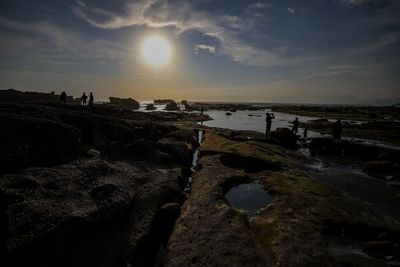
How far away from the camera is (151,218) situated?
44.0 feet

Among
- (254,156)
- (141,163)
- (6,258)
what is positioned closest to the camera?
(6,258)

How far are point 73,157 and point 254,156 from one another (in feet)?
52.9

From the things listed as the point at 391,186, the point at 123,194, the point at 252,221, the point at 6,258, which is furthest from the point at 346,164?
the point at 6,258

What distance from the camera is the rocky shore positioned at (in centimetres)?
1005

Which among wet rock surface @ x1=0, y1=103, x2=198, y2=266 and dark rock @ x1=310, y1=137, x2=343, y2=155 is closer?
wet rock surface @ x1=0, y1=103, x2=198, y2=266

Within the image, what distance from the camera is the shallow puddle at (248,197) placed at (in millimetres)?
16078

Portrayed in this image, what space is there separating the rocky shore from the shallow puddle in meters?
0.50

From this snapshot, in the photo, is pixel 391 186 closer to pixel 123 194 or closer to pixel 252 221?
pixel 252 221

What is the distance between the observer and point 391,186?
21531 millimetres

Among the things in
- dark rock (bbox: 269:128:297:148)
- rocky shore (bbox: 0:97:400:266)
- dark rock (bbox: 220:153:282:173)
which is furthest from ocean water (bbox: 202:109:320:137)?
rocky shore (bbox: 0:97:400:266)

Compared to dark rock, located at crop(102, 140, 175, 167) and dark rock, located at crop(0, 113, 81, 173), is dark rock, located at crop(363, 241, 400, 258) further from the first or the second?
dark rock, located at crop(0, 113, 81, 173)

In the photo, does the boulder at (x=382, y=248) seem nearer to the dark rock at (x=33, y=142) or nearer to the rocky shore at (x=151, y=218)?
the rocky shore at (x=151, y=218)

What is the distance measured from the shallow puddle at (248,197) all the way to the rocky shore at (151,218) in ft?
1.65

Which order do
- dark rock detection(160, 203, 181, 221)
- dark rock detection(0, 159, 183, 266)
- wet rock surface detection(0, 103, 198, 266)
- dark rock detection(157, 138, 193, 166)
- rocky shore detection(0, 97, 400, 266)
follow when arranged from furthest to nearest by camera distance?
dark rock detection(157, 138, 193, 166)
dark rock detection(160, 203, 181, 221)
rocky shore detection(0, 97, 400, 266)
wet rock surface detection(0, 103, 198, 266)
dark rock detection(0, 159, 183, 266)
